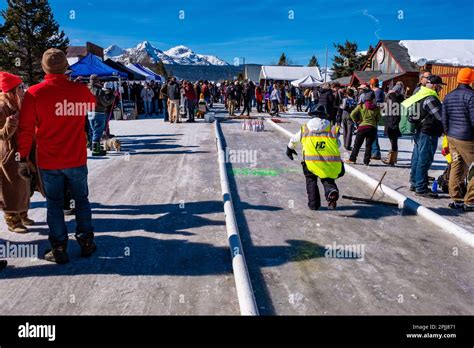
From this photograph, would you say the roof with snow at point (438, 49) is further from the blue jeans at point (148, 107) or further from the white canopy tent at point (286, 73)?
the white canopy tent at point (286, 73)

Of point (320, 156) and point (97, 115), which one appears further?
point (97, 115)

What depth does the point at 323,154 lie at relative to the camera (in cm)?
560

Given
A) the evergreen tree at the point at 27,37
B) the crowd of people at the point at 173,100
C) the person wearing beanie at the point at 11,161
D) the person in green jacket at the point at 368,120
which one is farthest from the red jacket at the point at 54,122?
the evergreen tree at the point at 27,37

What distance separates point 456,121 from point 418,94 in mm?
886

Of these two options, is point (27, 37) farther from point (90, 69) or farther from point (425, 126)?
point (425, 126)

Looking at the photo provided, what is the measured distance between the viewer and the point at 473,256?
4230 mm

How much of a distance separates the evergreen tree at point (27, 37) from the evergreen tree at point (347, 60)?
125 feet

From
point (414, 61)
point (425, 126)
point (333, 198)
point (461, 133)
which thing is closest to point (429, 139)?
point (425, 126)

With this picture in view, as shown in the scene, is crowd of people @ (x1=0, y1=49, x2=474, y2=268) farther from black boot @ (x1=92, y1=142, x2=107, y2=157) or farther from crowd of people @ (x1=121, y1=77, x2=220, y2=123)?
crowd of people @ (x1=121, y1=77, x2=220, y2=123)

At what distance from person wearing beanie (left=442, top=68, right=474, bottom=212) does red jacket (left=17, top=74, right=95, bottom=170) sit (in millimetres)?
5221

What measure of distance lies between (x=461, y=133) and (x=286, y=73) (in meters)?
47.1

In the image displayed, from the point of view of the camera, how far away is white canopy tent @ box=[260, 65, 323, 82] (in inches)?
1949
